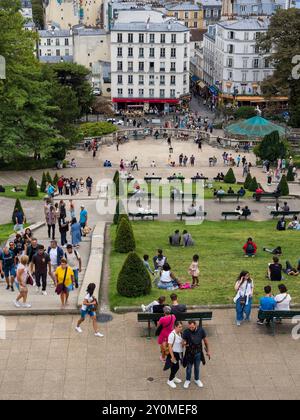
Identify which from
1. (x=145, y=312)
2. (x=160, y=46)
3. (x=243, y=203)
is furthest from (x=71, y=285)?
(x=160, y=46)

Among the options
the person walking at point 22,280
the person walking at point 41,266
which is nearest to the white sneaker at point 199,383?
the person walking at point 22,280

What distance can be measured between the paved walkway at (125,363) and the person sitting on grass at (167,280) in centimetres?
223

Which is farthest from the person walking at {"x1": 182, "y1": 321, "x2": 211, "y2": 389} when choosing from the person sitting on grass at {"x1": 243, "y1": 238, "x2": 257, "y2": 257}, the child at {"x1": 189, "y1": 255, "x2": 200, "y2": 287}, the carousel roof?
the carousel roof

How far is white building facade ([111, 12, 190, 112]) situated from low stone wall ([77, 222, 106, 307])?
228 feet

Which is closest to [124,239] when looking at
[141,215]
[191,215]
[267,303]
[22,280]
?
[22,280]

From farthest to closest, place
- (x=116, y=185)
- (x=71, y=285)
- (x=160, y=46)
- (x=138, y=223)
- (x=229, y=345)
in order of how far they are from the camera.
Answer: (x=160, y=46)
(x=116, y=185)
(x=138, y=223)
(x=71, y=285)
(x=229, y=345)

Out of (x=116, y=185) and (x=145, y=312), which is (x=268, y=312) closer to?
(x=145, y=312)

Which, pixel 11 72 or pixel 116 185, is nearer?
pixel 116 185

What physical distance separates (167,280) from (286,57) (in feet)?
173

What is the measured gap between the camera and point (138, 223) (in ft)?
106

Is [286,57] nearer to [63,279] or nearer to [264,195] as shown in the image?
[264,195]

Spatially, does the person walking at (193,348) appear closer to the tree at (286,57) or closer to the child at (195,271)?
the child at (195,271)

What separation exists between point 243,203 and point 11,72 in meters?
22.7

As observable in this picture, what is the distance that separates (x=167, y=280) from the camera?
2003cm
